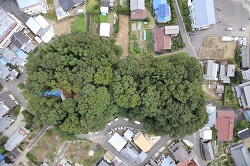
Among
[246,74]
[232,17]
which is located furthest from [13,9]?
[246,74]

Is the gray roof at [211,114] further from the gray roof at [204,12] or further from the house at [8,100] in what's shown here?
the house at [8,100]

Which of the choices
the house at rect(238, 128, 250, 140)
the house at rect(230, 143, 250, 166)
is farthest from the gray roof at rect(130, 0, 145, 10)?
the house at rect(230, 143, 250, 166)

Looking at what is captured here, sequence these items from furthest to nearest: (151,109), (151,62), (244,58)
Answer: (244,58) < (151,62) < (151,109)

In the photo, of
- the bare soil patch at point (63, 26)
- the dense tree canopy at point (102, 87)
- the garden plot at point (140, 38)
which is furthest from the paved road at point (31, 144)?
the garden plot at point (140, 38)

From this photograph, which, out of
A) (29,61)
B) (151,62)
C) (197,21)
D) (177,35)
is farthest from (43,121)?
(197,21)

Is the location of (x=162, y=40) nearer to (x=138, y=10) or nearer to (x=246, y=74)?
(x=138, y=10)

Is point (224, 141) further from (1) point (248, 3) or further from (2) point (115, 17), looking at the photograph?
(2) point (115, 17)
